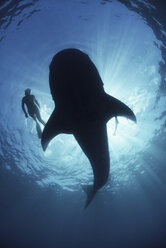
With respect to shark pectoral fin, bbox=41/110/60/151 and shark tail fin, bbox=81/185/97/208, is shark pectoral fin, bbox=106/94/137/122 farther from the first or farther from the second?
shark tail fin, bbox=81/185/97/208

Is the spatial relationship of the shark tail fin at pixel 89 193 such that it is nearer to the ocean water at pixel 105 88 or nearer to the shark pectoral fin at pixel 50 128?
the shark pectoral fin at pixel 50 128

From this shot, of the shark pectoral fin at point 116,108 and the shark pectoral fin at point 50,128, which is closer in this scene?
the shark pectoral fin at point 116,108

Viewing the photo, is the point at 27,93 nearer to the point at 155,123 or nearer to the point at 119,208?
the point at 155,123

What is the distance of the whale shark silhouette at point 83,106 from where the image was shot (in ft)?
10.2

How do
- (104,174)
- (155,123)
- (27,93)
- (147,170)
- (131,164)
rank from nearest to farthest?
(104,174), (27,93), (155,123), (131,164), (147,170)

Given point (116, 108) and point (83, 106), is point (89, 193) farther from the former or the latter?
point (83, 106)

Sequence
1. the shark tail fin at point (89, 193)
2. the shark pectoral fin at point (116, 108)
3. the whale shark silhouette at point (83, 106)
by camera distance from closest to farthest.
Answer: the whale shark silhouette at point (83, 106) → the shark pectoral fin at point (116, 108) → the shark tail fin at point (89, 193)

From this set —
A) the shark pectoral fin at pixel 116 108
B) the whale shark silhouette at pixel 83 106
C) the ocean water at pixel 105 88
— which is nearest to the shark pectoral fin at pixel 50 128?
the whale shark silhouette at pixel 83 106

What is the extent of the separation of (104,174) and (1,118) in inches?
451

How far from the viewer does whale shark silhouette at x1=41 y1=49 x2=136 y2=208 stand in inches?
122

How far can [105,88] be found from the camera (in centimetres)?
1093

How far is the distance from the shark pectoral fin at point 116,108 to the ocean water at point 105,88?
6335mm

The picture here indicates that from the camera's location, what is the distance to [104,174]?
193 inches

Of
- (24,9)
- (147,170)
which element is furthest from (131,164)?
(24,9)
